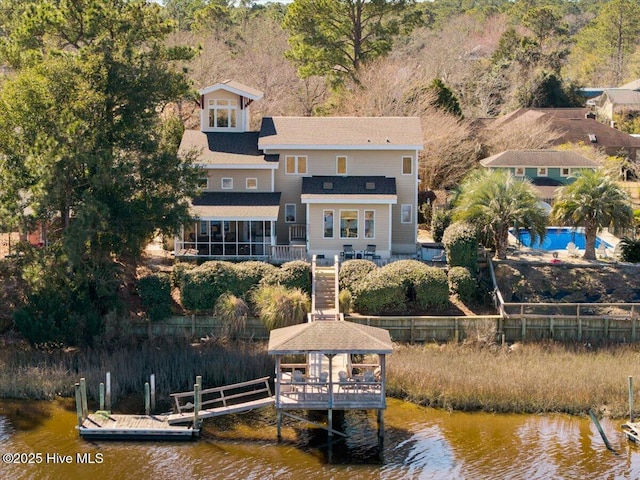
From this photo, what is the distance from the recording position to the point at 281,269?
34969mm

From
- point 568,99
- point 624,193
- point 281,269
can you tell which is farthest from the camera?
point 568,99

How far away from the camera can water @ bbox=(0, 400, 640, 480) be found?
23406 millimetres

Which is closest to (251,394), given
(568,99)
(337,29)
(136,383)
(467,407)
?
(136,383)

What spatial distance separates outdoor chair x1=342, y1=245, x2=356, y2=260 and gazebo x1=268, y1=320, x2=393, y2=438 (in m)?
11.9

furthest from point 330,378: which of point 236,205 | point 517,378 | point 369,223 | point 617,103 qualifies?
point 617,103

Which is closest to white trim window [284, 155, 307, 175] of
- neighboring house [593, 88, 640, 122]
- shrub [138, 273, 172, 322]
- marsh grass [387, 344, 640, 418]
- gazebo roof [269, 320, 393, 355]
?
shrub [138, 273, 172, 322]

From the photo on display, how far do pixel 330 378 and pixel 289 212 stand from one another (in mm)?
→ 15943

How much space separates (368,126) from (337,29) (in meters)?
19.8

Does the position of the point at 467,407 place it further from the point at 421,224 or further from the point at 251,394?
the point at 421,224

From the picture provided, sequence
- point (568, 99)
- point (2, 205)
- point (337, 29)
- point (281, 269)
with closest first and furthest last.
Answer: point (2, 205) → point (281, 269) → point (337, 29) → point (568, 99)

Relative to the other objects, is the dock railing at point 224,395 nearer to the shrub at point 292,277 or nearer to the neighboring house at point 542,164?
the shrub at point 292,277

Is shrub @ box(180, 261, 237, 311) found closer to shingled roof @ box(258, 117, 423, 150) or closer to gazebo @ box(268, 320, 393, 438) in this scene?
gazebo @ box(268, 320, 393, 438)

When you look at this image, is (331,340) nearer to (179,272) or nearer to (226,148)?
(179,272)

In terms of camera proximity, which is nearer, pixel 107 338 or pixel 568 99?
pixel 107 338
